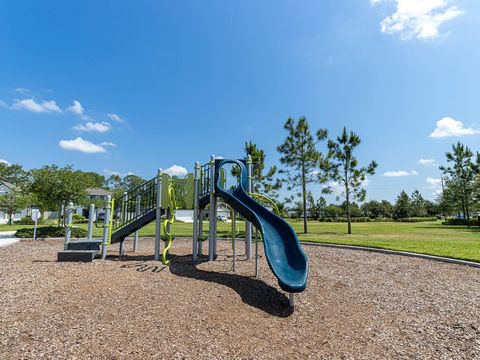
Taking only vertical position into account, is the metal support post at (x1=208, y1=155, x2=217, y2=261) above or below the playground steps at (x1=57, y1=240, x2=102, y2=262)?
above

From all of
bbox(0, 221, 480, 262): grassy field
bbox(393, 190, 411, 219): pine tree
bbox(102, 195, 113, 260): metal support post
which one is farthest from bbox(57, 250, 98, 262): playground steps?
bbox(393, 190, 411, 219): pine tree

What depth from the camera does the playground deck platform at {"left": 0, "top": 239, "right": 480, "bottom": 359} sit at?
3074mm

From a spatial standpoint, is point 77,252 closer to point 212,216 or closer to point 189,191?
point 189,191

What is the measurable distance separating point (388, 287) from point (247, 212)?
3.26m

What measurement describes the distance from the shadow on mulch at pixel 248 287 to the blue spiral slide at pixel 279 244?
0.39 m

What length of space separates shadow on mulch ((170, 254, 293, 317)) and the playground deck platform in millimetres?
21

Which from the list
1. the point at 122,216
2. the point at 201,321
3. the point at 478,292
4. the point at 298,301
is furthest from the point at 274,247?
the point at 122,216

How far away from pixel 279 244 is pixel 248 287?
3.40 ft

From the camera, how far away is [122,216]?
29.7ft

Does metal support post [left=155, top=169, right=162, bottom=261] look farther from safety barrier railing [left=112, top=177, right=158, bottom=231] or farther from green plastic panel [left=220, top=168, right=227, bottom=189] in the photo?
green plastic panel [left=220, top=168, right=227, bottom=189]

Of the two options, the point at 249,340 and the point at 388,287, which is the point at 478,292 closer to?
the point at 388,287

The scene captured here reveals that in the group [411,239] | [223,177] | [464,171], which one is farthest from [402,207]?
[223,177]

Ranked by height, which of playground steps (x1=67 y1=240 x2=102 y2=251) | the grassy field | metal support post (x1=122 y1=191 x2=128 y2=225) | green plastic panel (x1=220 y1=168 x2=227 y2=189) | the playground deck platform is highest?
green plastic panel (x1=220 y1=168 x2=227 y2=189)

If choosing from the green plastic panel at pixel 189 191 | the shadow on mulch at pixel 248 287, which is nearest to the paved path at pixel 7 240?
the green plastic panel at pixel 189 191
